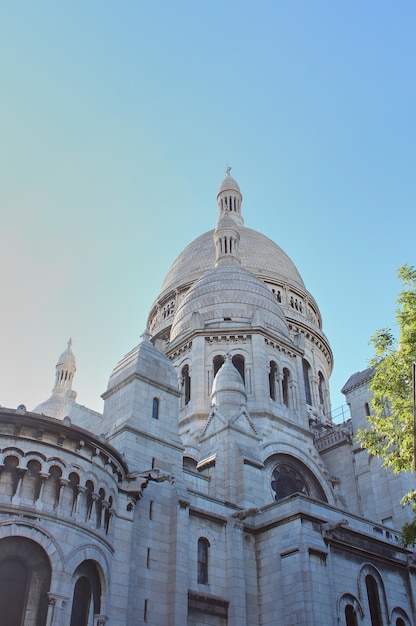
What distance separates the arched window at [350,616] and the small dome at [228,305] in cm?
1941

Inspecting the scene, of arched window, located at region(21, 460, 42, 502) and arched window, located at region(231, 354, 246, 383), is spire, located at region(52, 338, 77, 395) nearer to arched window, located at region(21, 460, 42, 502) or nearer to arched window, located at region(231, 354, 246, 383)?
arched window, located at region(231, 354, 246, 383)

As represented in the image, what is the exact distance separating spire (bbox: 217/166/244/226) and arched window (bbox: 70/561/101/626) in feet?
157

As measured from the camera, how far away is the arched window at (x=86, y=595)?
21.0 metres

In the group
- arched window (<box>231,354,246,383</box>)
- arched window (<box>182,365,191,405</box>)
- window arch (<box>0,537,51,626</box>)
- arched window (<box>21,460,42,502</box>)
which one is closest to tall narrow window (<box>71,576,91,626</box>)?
window arch (<box>0,537,51,626</box>)

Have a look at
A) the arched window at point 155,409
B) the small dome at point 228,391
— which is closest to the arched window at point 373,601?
the small dome at point 228,391

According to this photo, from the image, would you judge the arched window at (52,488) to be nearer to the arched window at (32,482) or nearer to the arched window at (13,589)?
the arched window at (32,482)

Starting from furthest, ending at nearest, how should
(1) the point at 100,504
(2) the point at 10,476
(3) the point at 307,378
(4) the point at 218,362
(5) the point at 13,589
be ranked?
(3) the point at 307,378, (4) the point at 218,362, (1) the point at 100,504, (2) the point at 10,476, (5) the point at 13,589

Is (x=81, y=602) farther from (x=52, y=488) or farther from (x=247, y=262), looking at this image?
(x=247, y=262)

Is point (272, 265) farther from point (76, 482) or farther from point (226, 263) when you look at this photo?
point (76, 482)

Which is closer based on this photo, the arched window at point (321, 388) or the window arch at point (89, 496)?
the window arch at point (89, 496)

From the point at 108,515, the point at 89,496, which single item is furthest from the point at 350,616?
the point at 89,496

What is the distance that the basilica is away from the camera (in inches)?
835

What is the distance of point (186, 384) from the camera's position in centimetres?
4334

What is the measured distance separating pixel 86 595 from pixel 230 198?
49.7 m
